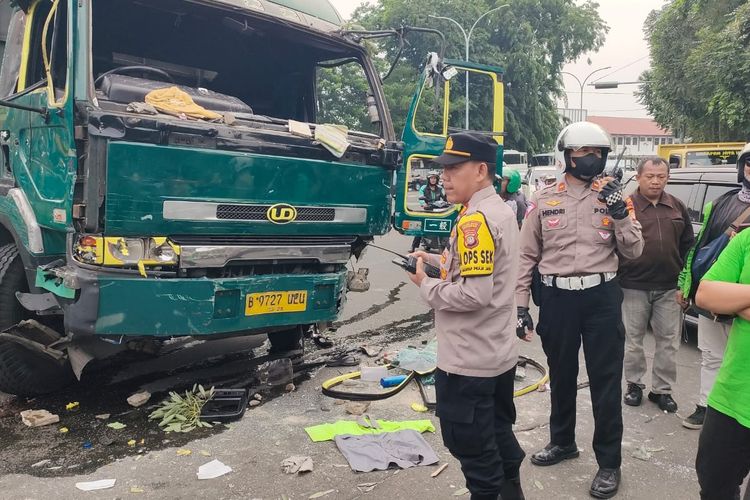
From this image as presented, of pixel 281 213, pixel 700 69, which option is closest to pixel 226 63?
pixel 281 213

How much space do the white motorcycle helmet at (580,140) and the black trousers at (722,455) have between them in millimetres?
1519

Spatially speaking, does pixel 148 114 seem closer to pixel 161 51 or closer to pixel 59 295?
pixel 59 295

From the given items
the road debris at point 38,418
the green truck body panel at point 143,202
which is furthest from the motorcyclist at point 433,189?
the road debris at point 38,418

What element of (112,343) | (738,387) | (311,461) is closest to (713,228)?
(738,387)

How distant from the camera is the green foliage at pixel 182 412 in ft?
12.6

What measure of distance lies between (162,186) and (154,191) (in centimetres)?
6

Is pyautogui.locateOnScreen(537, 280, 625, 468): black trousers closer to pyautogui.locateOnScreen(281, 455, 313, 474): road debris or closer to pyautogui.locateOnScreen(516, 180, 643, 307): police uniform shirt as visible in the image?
pyautogui.locateOnScreen(516, 180, 643, 307): police uniform shirt

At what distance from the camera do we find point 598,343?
10.4 feet

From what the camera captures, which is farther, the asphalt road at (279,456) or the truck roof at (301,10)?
the truck roof at (301,10)

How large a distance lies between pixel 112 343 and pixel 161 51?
2.61m

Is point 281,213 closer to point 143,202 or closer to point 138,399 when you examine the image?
point 143,202

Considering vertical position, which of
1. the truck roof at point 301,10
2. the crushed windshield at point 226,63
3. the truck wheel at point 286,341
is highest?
the truck roof at point 301,10

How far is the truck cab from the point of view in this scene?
11.5 feet

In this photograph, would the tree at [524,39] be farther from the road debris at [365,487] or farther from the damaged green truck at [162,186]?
the road debris at [365,487]
